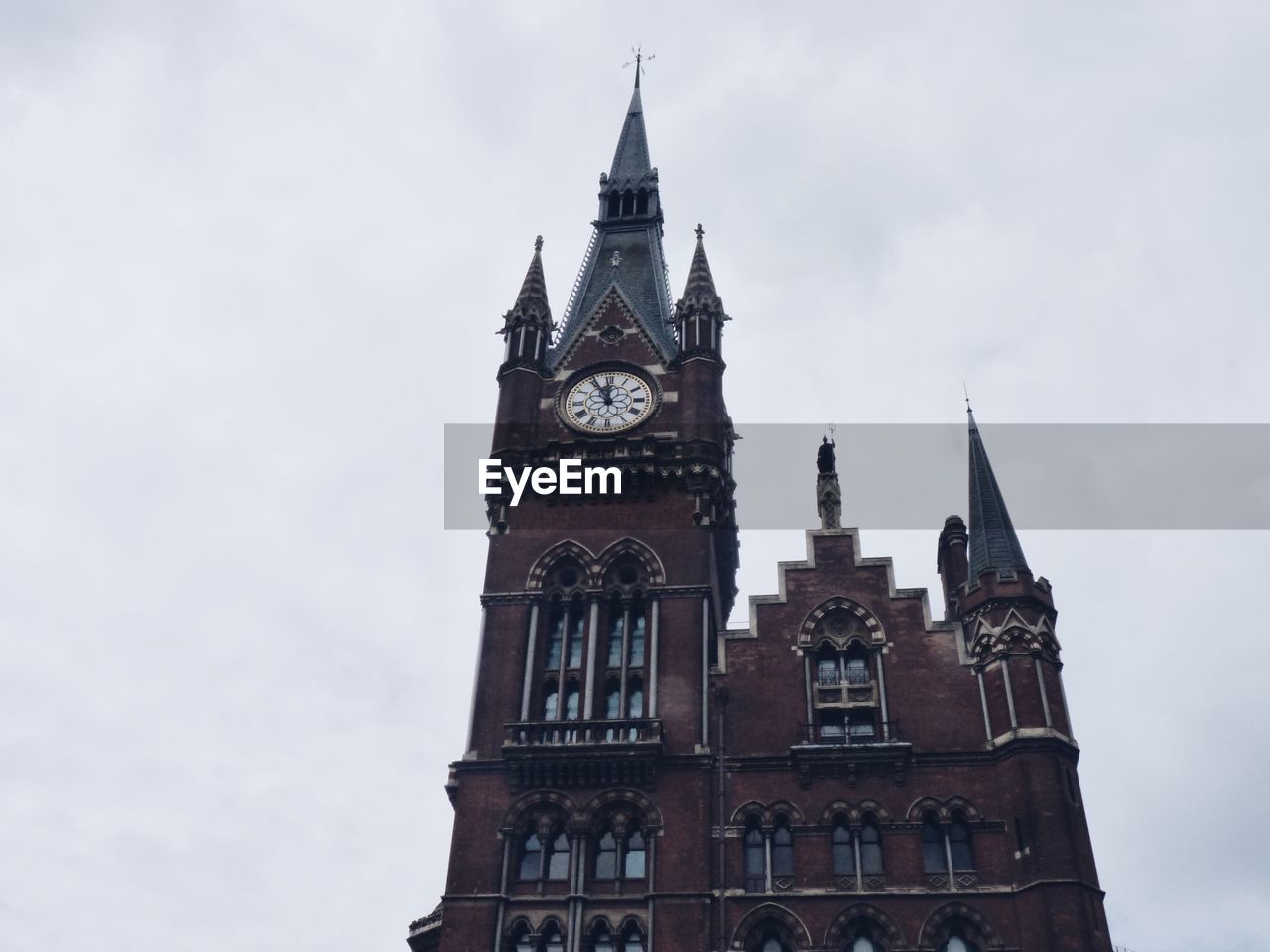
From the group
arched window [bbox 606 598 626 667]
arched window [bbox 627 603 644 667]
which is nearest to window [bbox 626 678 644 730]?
arched window [bbox 627 603 644 667]

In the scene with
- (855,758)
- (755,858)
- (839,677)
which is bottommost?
(755,858)

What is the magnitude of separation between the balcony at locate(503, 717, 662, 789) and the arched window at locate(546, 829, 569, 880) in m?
1.76

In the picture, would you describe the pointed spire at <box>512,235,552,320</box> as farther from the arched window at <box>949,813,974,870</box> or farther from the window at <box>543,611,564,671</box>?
the arched window at <box>949,813,974,870</box>

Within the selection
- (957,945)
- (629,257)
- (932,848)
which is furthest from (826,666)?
(629,257)

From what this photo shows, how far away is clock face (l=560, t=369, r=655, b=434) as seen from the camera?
2270 inches

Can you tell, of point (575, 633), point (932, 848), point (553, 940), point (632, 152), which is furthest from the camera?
point (632, 152)

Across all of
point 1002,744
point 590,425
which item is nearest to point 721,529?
point 590,425

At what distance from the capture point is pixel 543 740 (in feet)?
157

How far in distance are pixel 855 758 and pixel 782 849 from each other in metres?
3.89

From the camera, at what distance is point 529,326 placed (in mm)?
61875

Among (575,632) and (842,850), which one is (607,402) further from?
(842,850)

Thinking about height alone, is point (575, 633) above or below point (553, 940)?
above

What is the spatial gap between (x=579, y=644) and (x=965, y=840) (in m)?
15.3

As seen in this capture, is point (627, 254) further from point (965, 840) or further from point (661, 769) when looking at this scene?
point (965, 840)
